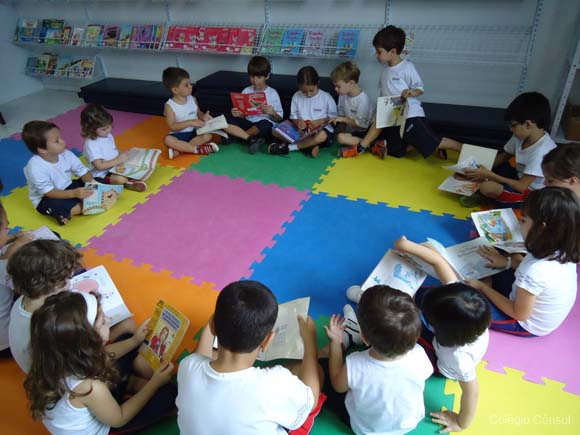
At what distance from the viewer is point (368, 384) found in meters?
1.54

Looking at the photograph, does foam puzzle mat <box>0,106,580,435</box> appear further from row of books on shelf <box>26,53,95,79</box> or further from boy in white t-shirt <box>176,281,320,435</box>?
row of books on shelf <box>26,53,95,79</box>

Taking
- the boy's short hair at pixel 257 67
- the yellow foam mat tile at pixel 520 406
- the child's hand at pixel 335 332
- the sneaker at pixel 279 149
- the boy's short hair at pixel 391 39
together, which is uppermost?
the boy's short hair at pixel 391 39

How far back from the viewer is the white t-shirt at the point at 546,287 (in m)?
1.88

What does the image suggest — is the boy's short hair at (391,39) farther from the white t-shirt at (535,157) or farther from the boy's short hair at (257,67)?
the white t-shirt at (535,157)

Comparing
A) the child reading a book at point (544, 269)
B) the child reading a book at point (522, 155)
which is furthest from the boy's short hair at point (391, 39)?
the child reading a book at point (544, 269)

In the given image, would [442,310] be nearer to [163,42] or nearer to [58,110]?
[163,42]

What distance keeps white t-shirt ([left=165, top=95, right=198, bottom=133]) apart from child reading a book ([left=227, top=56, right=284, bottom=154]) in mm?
405

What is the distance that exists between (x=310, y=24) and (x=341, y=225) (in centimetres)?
252

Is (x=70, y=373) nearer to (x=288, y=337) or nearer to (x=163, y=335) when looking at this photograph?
(x=163, y=335)

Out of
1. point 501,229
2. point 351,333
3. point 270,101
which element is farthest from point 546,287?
point 270,101

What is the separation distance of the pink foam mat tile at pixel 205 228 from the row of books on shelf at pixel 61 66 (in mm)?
3137

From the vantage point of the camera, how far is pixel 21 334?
169 centimetres

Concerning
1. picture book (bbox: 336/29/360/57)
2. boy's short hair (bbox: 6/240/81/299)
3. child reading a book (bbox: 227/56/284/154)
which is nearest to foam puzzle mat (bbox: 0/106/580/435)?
child reading a book (bbox: 227/56/284/154)

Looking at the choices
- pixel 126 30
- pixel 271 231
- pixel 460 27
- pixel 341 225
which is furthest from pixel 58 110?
pixel 460 27
